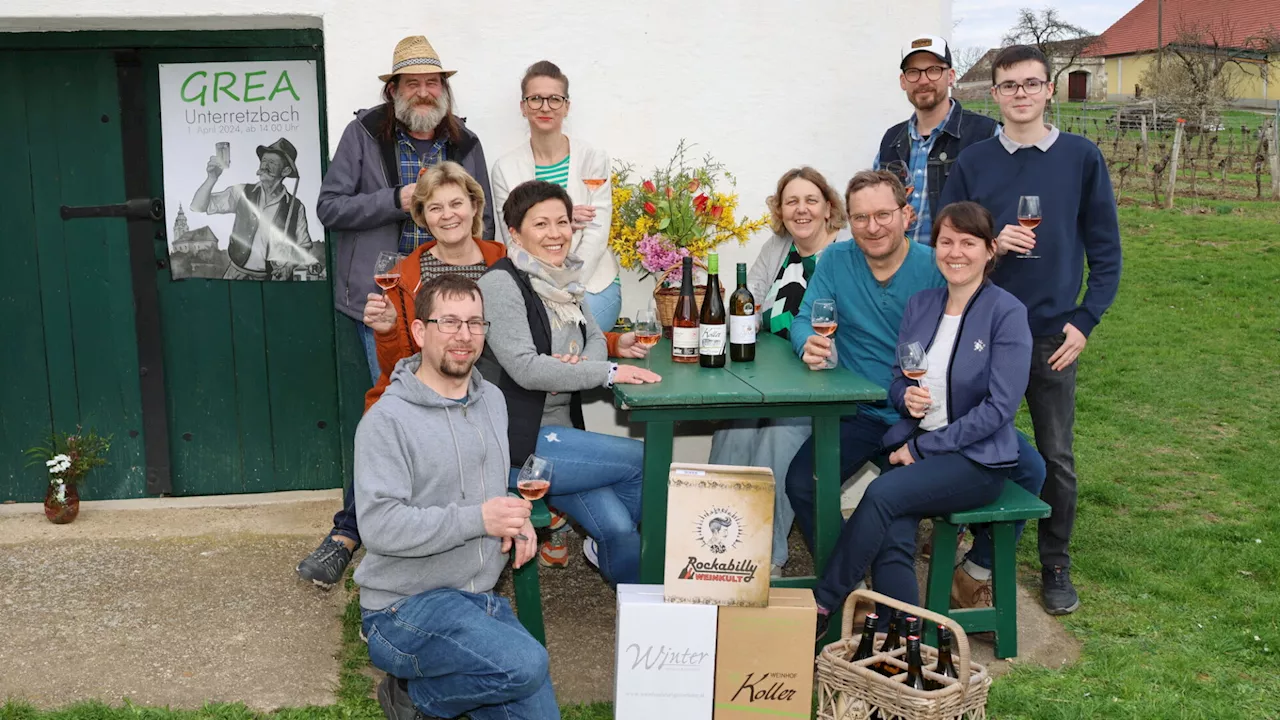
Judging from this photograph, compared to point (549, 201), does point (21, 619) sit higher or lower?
lower

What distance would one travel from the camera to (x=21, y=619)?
4441mm

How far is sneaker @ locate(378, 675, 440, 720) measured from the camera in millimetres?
3605

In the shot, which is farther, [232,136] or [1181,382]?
[1181,382]

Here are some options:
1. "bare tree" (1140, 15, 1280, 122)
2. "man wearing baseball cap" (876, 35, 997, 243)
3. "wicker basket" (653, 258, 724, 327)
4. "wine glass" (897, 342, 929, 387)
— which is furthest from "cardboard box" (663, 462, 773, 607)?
"bare tree" (1140, 15, 1280, 122)

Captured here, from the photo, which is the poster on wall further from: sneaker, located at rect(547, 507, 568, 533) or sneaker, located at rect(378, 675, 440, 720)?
sneaker, located at rect(378, 675, 440, 720)

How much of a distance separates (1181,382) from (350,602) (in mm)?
6448

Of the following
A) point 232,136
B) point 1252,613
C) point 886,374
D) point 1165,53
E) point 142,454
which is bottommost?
point 1252,613

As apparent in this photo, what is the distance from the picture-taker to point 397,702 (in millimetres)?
3621

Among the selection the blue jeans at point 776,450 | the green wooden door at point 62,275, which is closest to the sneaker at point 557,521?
the blue jeans at point 776,450

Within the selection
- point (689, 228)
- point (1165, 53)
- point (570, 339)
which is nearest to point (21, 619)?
point (570, 339)

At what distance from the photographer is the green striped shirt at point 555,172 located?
4.98 m

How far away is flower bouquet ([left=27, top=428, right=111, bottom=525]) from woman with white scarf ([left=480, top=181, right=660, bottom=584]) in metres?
2.58

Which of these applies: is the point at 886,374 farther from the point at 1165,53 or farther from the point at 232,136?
the point at 1165,53

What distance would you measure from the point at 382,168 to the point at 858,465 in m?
2.24
